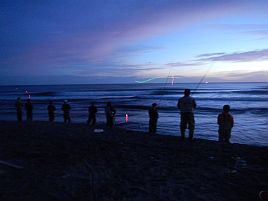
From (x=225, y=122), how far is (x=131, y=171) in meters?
5.10

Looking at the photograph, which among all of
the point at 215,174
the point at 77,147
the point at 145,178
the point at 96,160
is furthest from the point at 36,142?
the point at 215,174

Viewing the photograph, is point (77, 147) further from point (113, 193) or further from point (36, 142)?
point (113, 193)

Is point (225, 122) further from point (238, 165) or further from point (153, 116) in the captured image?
point (153, 116)

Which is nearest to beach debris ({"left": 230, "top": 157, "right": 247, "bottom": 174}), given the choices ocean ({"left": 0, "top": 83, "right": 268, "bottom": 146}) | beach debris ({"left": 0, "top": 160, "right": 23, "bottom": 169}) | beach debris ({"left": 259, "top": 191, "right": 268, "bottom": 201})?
beach debris ({"left": 259, "top": 191, "right": 268, "bottom": 201})

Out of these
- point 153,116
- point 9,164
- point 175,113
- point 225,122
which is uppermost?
point 225,122

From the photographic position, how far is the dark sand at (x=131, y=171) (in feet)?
19.0

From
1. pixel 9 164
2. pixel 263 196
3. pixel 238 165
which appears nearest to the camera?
pixel 263 196

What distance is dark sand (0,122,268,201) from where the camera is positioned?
5781mm

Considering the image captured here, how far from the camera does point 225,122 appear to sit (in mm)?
11312

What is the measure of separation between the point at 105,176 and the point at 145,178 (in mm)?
832

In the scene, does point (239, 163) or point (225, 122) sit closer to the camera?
point (239, 163)

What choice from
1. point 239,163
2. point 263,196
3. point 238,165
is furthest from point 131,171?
point 263,196

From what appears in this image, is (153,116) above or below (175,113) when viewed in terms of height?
above

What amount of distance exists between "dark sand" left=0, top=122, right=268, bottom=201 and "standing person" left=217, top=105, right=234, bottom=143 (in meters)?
0.87
